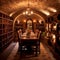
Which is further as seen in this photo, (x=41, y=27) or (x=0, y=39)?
(x=41, y=27)

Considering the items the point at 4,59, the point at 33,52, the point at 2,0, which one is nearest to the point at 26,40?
the point at 33,52

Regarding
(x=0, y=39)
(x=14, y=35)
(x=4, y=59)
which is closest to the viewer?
(x=4, y=59)

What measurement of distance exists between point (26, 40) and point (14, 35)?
761cm

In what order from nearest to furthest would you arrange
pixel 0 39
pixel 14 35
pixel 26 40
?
pixel 26 40 → pixel 0 39 → pixel 14 35

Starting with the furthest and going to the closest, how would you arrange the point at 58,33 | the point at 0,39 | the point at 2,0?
the point at 0,39 < the point at 58,33 < the point at 2,0

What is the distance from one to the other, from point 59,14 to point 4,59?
3895 millimetres

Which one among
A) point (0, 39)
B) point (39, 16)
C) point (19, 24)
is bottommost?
point (0, 39)

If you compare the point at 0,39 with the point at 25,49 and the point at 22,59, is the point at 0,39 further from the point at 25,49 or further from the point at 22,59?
the point at 22,59

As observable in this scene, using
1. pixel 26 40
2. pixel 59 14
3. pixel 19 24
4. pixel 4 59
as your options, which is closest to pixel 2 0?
pixel 26 40

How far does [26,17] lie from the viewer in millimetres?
14508

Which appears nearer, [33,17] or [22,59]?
[22,59]

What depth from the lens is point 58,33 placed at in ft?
24.1

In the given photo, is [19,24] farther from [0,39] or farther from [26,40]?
[26,40]

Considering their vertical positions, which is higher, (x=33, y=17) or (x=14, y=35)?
(x=33, y=17)
